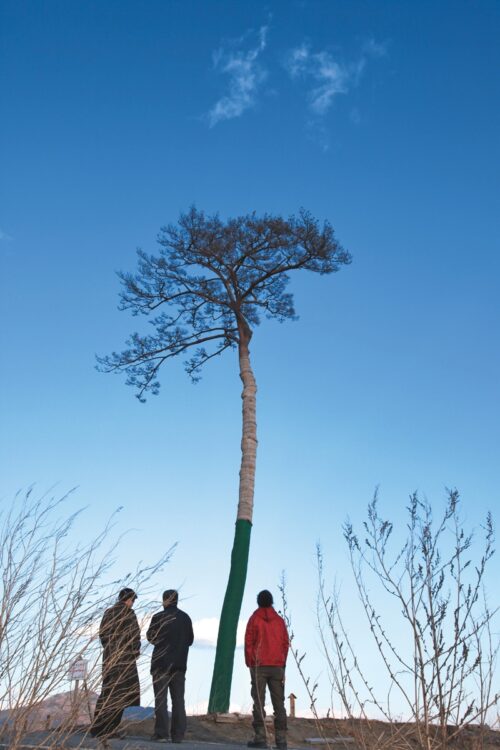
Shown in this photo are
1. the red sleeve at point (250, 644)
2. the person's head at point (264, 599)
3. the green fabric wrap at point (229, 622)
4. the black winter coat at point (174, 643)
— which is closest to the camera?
the black winter coat at point (174, 643)

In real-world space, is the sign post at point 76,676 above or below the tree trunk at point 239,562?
below

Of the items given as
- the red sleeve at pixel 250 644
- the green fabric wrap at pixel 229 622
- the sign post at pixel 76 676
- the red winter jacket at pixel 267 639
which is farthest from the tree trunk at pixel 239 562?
the sign post at pixel 76 676

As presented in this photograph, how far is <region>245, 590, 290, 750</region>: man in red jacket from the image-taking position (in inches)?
334

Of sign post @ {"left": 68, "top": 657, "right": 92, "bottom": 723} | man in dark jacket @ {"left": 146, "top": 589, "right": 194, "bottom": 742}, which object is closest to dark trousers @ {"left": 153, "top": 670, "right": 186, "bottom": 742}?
man in dark jacket @ {"left": 146, "top": 589, "right": 194, "bottom": 742}

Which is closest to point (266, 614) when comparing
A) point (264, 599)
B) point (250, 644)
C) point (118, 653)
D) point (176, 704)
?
point (264, 599)

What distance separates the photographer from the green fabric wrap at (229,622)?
37.9 ft

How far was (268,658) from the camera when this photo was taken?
845cm

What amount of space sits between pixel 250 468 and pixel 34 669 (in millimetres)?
8398

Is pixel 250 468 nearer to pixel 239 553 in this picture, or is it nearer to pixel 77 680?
pixel 239 553

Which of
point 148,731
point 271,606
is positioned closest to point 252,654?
point 271,606

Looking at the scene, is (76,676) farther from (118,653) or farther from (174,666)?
(174,666)

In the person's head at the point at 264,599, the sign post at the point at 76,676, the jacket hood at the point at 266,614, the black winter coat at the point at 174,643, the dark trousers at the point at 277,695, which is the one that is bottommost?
the sign post at the point at 76,676

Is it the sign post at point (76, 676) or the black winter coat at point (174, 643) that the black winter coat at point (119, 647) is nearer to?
the sign post at point (76, 676)

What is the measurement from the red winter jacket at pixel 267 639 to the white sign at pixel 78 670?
3664 millimetres
